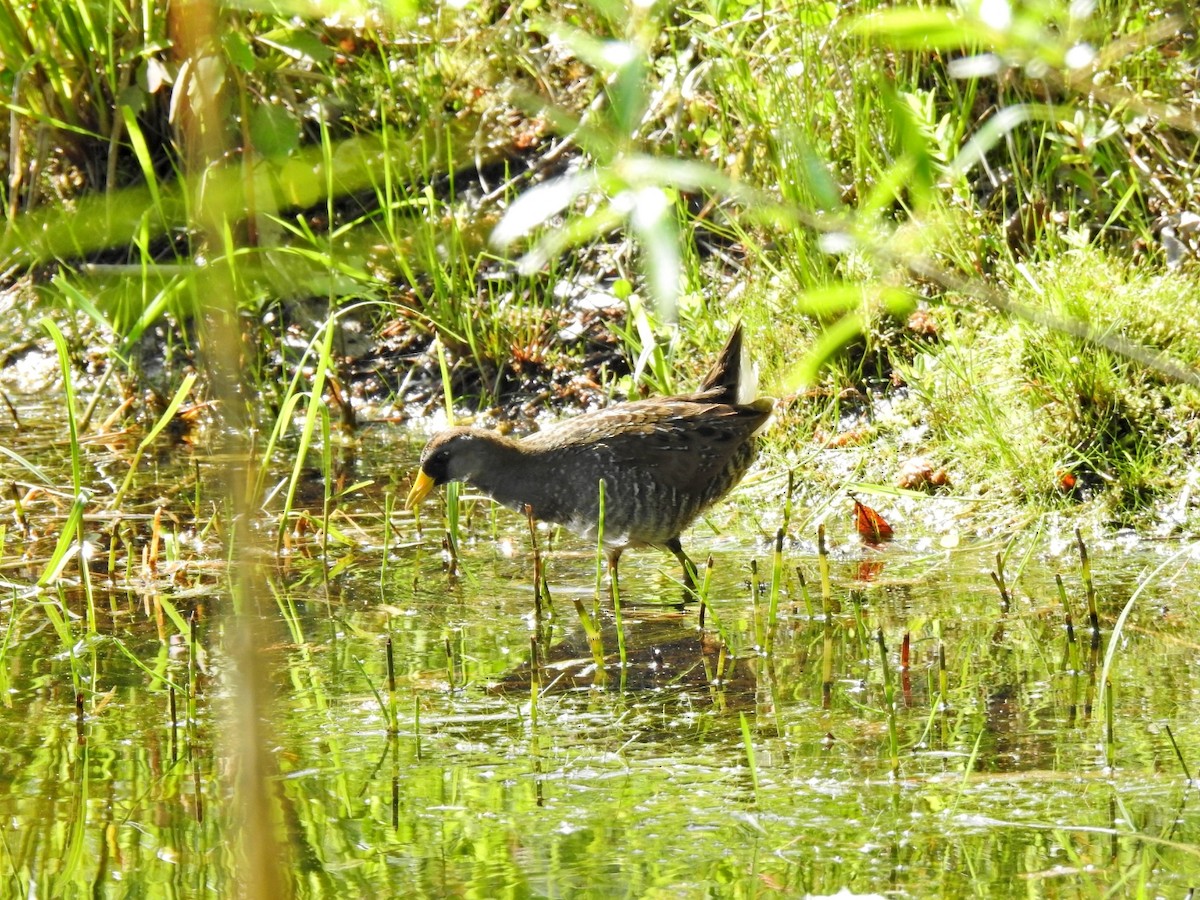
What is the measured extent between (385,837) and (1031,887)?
114 cm

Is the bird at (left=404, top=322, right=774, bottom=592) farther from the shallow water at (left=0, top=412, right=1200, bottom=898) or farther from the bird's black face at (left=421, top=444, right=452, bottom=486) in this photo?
→ the shallow water at (left=0, top=412, right=1200, bottom=898)

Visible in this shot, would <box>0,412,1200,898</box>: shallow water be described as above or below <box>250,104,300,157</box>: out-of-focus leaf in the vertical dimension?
below

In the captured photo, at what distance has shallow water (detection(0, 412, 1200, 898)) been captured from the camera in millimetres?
2615

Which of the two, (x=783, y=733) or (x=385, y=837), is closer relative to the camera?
(x=385, y=837)

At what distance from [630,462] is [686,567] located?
1.46 feet

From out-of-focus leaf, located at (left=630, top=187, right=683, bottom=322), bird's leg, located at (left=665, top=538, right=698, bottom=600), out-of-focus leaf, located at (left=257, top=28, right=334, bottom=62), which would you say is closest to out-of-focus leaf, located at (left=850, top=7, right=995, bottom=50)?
out-of-focus leaf, located at (left=630, top=187, right=683, bottom=322)

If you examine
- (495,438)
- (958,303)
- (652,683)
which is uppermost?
(958,303)

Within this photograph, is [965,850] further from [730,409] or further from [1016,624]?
[730,409]

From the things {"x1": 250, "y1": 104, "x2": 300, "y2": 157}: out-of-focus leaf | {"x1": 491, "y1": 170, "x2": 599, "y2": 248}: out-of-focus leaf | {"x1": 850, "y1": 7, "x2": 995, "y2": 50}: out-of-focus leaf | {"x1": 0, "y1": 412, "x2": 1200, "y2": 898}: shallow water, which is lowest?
{"x1": 0, "y1": 412, "x2": 1200, "y2": 898}: shallow water

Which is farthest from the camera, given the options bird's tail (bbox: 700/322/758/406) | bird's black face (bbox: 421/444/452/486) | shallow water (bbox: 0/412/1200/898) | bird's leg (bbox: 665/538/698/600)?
bird's tail (bbox: 700/322/758/406)

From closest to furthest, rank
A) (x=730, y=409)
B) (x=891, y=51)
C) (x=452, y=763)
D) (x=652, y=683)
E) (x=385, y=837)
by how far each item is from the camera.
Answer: (x=385, y=837)
(x=452, y=763)
(x=652, y=683)
(x=730, y=409)
(x=891, y=51)

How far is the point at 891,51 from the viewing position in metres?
6.02

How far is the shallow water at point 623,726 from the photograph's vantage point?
262 cm

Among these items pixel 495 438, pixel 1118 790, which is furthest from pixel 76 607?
pixel 1118 790
